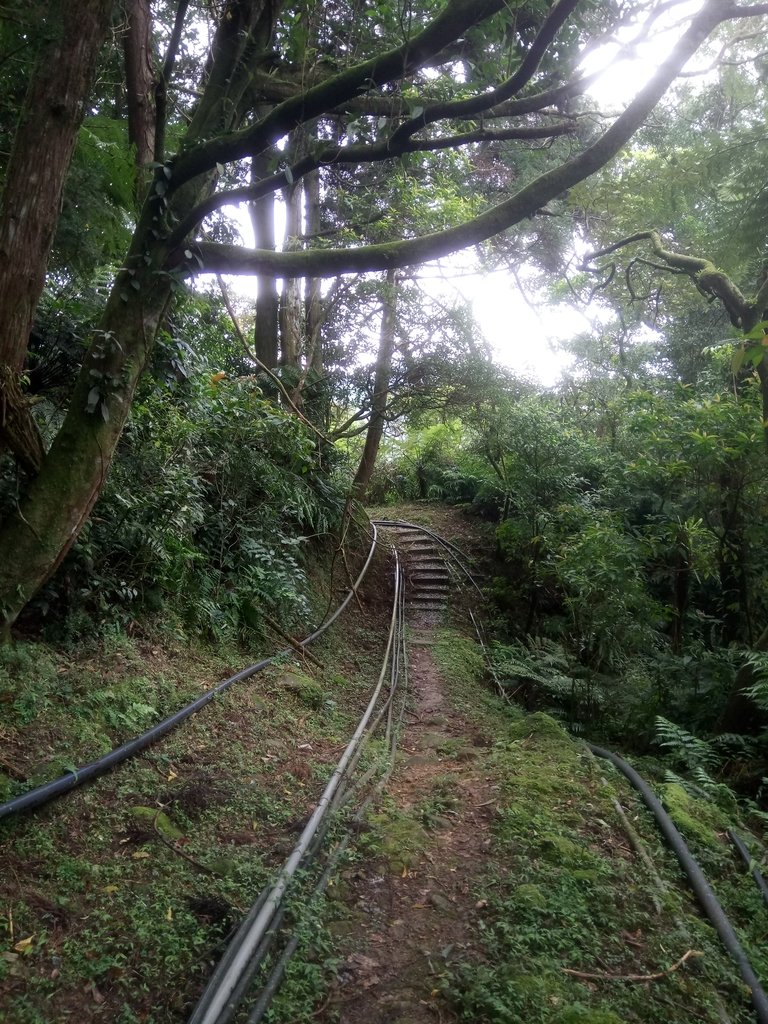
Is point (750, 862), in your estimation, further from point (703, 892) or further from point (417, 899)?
point (417, 899)

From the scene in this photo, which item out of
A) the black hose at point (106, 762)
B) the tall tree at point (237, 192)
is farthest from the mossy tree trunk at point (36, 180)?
the black hose at point (106, 762)

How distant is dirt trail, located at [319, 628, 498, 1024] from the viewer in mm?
2525

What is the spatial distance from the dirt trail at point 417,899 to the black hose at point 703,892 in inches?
38.0

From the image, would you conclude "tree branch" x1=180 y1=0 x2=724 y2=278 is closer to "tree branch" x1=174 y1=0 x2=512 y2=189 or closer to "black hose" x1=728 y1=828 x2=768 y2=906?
"tree branch" x1=174 y1=0 x2=512 y2=189

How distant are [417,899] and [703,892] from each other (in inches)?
54.3

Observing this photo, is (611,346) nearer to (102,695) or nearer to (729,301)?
(729,301)

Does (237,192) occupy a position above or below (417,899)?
above

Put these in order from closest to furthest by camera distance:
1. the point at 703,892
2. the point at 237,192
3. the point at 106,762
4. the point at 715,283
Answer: the point at 703,892, the point at 106,762, the point at 237,192, the point at 715,283

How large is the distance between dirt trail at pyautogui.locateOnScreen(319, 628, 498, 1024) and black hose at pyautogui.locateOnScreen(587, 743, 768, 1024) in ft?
3.16

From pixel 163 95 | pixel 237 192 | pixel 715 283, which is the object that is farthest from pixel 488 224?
pixel 715 283

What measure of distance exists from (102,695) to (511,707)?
4.69 meters

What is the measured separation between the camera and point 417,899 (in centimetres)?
325

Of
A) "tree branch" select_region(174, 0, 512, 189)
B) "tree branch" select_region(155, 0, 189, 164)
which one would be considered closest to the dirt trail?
"tree branch" select_region(174, 0, 512, 189)

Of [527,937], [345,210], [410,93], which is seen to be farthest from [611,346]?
[527,937]
